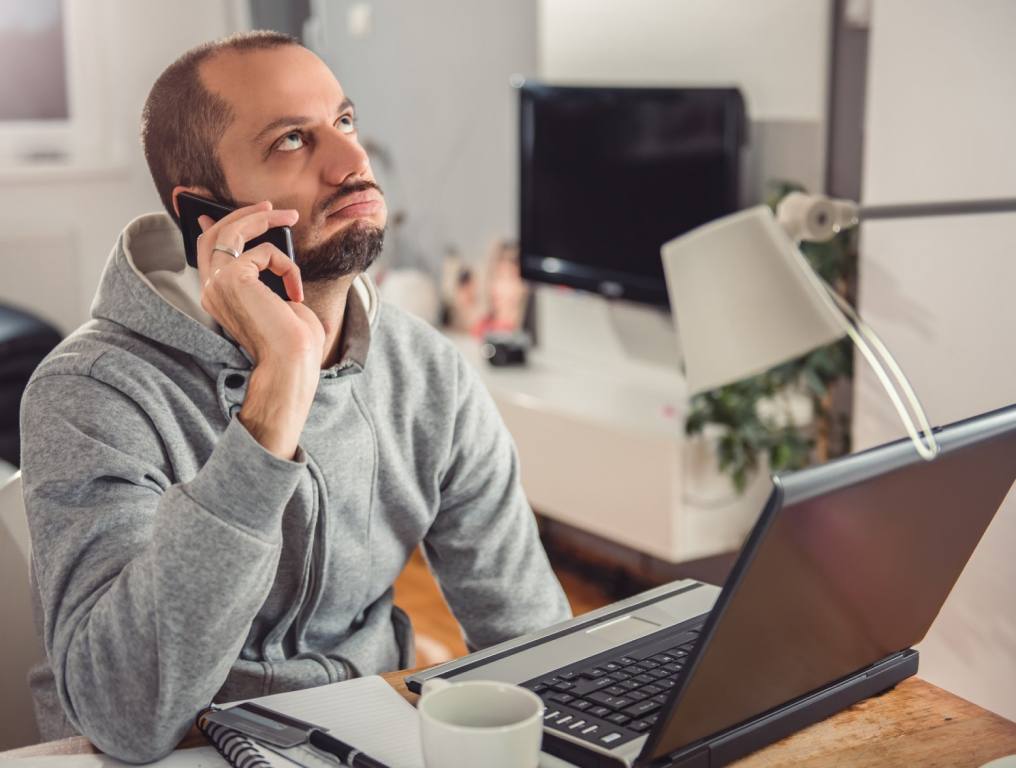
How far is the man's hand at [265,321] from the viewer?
1.06 metres

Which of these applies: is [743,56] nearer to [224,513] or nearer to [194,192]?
[194,192]

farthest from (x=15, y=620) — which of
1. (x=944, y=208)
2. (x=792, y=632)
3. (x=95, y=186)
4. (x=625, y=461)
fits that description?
(x=95, y=186)

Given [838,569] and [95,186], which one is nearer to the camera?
[838,569]

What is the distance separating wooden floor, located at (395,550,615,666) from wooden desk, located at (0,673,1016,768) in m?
2.05

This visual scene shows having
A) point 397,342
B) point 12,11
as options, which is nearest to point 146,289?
point 397,342

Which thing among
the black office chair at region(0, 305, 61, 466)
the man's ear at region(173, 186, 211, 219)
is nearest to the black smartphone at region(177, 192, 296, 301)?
the man's ear at region(173, 186, 211, 219)

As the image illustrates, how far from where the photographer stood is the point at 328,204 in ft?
4.45

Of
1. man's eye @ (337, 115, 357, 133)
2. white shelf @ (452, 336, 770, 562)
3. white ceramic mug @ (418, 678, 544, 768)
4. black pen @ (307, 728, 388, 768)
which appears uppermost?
man's eye @ (337, 115, 357, 133)

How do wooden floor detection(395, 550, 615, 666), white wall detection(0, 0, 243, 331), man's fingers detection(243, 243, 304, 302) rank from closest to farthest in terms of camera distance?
man's fingers detection(243, 243, 304, 302), wooden floor detection(395, 550, 615, 666), white wall detection(0, 0, 243, 331)

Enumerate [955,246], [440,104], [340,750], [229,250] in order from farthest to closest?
[440,104]
[955,246]
[229,250]
[340,750]

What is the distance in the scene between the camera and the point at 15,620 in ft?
4.49

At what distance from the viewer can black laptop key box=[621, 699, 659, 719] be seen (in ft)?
3.05

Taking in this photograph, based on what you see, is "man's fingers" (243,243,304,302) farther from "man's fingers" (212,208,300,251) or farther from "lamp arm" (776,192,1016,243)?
"lamp arm" (776,192,1016,243)

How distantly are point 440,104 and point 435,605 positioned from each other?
5.85 feet
